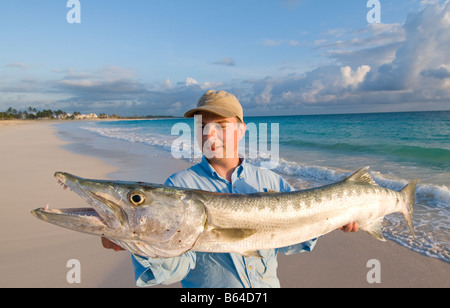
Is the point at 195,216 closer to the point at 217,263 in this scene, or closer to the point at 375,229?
the point at 217,263

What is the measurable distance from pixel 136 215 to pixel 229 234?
31.4 inches

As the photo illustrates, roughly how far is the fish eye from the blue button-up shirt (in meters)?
0.53

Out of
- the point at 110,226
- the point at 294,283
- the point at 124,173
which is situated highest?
the point at 110,226

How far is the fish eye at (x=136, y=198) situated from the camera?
7.32ft

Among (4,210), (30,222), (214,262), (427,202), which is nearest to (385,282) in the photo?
(214,262)

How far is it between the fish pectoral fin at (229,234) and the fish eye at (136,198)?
2.15 feet

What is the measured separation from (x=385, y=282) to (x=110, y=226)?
452 centimetres

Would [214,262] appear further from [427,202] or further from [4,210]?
[427,202]

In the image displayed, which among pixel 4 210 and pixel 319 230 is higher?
pixel 319 230

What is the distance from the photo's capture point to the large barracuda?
2172 millimetres

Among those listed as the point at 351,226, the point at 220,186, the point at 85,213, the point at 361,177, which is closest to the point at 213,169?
the point at 220,186
